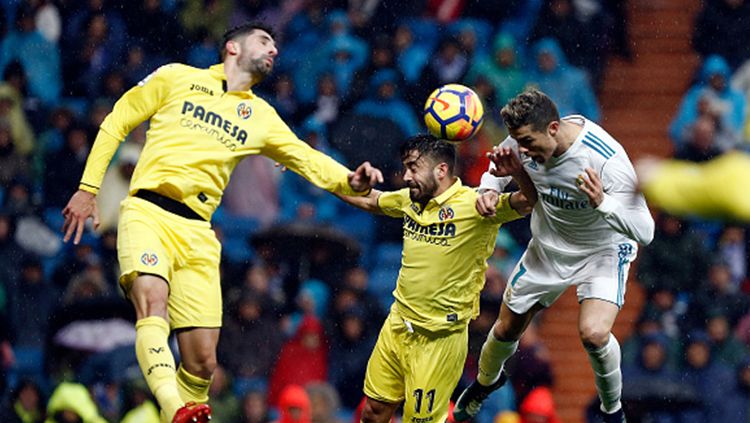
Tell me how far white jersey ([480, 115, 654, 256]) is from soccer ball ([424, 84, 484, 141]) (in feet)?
0.82

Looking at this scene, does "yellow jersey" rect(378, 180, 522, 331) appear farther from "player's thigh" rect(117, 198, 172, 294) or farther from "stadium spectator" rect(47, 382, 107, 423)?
"stadium spectator" rect(47, 382, 107, 423)

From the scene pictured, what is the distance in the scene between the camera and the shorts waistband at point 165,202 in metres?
9.02

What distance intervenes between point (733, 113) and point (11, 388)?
23.8 ft

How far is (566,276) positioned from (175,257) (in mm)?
2380

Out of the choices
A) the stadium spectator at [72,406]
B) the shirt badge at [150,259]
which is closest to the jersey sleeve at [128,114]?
the shirt badge at [150,259]

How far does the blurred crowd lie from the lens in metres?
13.4

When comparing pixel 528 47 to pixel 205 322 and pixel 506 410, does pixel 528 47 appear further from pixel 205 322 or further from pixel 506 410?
pixel 205 322

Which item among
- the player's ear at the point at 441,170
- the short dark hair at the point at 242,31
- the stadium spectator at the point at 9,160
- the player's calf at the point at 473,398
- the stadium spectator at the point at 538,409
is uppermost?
the short dark hair at the point at 242,31

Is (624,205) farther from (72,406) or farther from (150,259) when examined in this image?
(72,406)

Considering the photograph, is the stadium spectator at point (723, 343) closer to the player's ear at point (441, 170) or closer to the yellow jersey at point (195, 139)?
the player's ear at point (441, 170)

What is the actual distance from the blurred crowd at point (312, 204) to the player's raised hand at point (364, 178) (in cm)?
359

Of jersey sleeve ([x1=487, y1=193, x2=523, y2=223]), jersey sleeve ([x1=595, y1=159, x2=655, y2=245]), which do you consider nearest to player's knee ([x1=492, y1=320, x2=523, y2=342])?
jersey sleeve ([x1=487, y1=193, x2=523, y2=223])

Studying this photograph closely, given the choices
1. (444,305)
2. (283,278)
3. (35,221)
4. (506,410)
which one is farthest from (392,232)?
(444,305)

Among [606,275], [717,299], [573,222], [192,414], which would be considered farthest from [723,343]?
[192,414]
